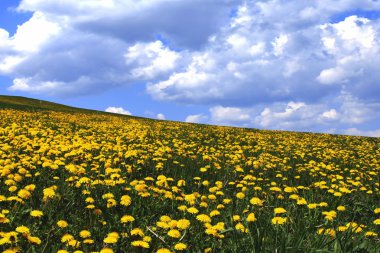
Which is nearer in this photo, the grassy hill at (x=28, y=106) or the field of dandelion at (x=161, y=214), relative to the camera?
the field of dandelion at (x=161, y=214)

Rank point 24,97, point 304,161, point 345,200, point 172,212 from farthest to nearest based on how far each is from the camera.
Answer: point 24,97, point 304,161, point 345,200, point 172,212

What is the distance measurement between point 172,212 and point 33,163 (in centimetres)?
358

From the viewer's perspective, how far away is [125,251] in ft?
14.0

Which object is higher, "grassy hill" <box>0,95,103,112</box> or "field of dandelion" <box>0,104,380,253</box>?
"grassy hill" <box>0,95,103,112</box>

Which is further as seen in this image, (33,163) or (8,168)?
(33,163)

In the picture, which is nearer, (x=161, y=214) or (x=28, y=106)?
(x=161, y=214)

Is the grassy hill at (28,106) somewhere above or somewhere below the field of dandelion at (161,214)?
above

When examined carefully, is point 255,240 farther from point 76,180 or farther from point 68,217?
point 76,180

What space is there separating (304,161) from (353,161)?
6.80ft

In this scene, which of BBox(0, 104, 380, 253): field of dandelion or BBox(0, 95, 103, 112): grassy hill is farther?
BBox(0, 95, 103, 112): grassy hill

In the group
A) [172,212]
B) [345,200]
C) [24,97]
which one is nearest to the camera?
[172,212]

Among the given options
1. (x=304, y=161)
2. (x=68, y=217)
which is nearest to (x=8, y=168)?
(x=68, y=217)

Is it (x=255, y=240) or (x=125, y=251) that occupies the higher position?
(x=255, y=240)

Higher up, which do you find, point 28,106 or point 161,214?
point 28,106
